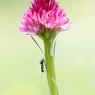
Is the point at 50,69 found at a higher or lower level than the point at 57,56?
lower

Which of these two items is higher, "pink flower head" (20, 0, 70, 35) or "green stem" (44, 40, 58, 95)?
"pink flower head" (20, 0, 70, 35)

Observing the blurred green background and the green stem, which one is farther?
the blurred green background

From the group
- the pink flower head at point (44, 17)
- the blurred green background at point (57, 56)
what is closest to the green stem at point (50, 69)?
the pink flower head at point (44, 17)

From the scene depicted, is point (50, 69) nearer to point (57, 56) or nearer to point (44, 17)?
point (44, 17)

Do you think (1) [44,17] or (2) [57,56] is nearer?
(1) [44,17]

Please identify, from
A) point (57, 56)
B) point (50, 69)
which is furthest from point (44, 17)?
point (57, 56)

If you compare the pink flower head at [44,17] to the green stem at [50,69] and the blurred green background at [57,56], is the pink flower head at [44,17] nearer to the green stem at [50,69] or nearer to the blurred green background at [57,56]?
the green stem at [50,69]

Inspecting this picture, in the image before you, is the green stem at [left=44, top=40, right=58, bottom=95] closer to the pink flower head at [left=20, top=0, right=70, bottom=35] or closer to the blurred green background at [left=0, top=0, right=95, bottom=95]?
the pink flower head at [left=20, top=0, right=70, bottom=35]

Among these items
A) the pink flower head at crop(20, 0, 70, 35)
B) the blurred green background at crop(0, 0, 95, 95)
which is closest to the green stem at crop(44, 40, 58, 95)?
the pink flower head at crop(20, 0, 70, 35)
